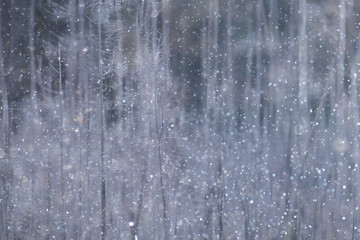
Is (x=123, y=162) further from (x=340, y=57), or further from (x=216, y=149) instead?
(x=340, y=57)

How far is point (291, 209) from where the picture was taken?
5.33 ft

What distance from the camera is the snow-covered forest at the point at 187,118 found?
63.5 inches

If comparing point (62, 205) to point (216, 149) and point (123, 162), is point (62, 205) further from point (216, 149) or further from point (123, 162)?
point (216, 149)

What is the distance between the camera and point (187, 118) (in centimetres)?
164

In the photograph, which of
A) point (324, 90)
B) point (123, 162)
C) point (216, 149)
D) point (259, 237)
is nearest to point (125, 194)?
point (123, 162)

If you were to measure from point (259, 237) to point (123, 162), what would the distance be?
0.50 metres

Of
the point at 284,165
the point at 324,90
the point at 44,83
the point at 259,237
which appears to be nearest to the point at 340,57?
the point at 324,90

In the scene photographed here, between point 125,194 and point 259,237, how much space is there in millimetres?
459

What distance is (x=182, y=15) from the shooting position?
5.38 ft

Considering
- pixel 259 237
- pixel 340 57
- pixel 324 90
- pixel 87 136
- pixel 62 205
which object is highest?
pixel 340 57

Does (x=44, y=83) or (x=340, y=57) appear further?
(x=44, y=83)

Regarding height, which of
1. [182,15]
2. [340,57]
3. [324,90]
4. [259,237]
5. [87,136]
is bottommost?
[259,237]

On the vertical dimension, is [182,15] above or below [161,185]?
above

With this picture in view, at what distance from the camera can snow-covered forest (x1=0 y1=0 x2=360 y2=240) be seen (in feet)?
5.29
